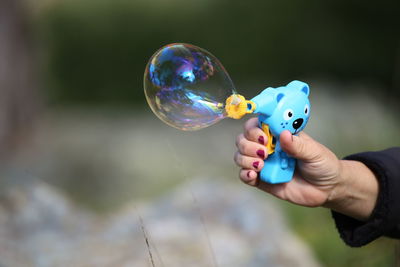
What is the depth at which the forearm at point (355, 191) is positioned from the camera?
176cm

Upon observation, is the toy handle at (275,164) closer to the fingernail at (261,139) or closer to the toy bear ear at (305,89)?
the fingernail at (261,139)

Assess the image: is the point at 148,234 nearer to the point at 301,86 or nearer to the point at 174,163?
the point at 301,86

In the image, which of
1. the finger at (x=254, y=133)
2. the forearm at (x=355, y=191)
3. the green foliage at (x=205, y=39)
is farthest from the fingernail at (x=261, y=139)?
the green foliage at (x=205, y=39)

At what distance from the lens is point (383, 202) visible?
5.75ft

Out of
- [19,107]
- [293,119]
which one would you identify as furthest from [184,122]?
[19,107]

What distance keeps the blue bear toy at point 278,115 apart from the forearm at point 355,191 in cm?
22

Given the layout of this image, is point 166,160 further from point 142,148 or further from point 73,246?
point 73,246

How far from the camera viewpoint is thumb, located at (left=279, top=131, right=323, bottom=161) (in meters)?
1.55

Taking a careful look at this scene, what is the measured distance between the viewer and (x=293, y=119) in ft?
5.18

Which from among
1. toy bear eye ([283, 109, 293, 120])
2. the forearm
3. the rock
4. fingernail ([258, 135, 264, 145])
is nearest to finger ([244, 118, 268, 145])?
fingernail ([258, 135, 264, 145])

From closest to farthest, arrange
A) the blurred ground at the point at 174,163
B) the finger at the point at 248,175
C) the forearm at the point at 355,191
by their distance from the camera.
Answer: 1. the finger at the point at 248,175
2. the forearm at the point at 355,191
3. the blurred ground at the point at 174,163

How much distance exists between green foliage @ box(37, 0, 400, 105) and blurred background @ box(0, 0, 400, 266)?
0.02 meters

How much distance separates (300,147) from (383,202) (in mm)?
392

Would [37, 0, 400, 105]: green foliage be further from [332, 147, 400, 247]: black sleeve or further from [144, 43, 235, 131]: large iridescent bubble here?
[144, 43, 235, 131]: large iridescent bubble
